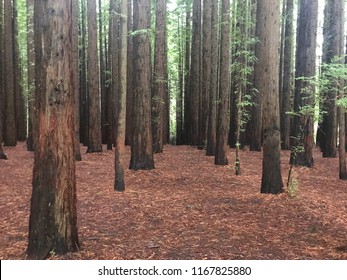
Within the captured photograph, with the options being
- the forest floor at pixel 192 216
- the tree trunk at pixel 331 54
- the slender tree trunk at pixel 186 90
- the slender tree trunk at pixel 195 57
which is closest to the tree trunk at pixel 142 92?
the forest floor at pixel 192 216

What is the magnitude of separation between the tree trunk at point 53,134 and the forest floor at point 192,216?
0.42 meters

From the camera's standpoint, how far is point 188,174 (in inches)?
482

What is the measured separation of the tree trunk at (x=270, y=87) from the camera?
8.85 meters

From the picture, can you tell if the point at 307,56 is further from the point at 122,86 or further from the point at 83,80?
the point at 83,80

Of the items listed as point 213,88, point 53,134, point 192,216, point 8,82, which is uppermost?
point 8,82

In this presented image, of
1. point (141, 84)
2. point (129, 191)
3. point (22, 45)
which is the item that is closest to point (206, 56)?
point (141, 84)

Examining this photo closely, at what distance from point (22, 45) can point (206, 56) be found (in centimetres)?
1952

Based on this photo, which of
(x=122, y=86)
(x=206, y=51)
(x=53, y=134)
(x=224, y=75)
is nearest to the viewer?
(x=53, y=134)

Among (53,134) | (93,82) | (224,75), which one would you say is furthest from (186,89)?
(53,134)

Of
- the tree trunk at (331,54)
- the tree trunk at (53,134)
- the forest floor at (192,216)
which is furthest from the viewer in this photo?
the tree trunk at (331,54)

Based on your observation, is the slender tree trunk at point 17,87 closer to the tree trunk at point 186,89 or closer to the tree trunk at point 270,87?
the tree trunk at point 186,89

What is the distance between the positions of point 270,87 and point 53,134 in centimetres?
582

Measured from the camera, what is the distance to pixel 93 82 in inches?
618

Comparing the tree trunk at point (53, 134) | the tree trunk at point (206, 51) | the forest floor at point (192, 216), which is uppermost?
the tree trunk at point (206, 51)
